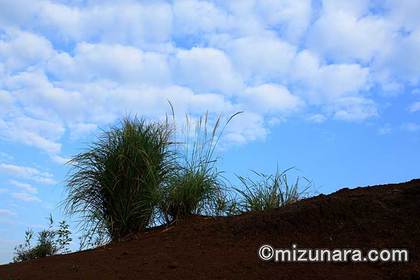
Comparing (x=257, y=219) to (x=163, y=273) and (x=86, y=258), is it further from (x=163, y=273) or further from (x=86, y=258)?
(x=86, y=258)

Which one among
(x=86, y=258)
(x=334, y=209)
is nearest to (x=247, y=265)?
(x=334, y=209)

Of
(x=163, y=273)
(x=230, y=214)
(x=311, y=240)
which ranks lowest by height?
(x=163, y=273)

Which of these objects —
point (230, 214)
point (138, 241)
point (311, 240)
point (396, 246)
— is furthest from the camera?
point (230, 214)

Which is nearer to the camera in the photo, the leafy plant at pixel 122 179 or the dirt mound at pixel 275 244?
the dirt mound at pixel 275 244

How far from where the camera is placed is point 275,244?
594cm

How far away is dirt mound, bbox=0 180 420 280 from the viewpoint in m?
5.32

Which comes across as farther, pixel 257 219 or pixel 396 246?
pixel 257 219

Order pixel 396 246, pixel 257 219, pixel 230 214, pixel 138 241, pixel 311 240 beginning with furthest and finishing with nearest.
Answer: pixel 230 214
pixel 138 241
pixel 257 219
pixel 311 240
pixel 396 246

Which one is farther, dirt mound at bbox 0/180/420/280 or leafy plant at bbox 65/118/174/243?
leafy plant at bbox 65/118/174/243

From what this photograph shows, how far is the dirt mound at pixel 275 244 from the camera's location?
5.32 m

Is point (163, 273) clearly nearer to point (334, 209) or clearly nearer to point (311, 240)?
point (311, 240)

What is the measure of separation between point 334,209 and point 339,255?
31.6 inches

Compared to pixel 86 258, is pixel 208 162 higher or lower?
higher

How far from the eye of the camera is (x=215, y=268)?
18.2ft
